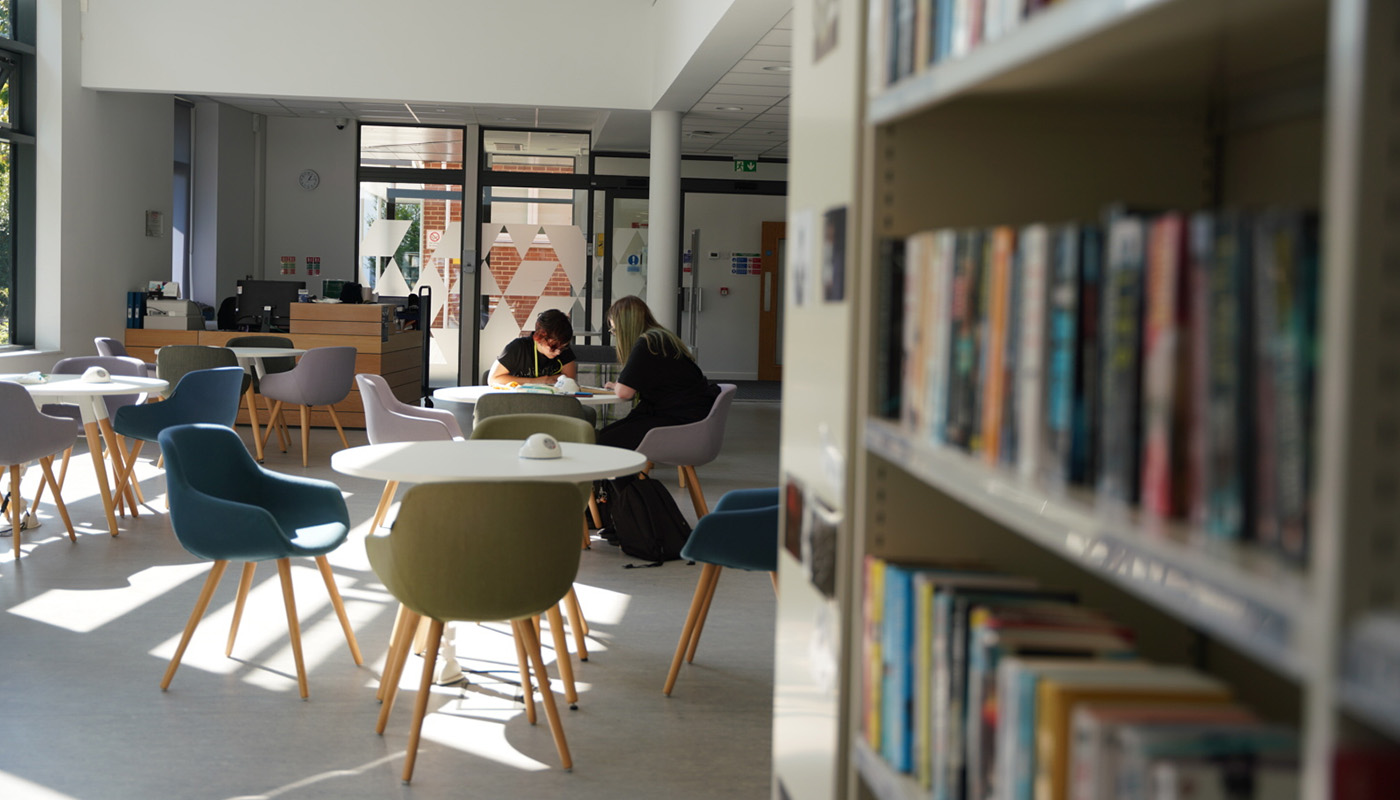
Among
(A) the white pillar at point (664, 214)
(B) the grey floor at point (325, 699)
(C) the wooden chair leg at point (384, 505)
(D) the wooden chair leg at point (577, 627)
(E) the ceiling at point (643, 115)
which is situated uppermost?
(E) the ceiling at point (643, 115)

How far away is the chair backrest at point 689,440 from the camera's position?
6.20m

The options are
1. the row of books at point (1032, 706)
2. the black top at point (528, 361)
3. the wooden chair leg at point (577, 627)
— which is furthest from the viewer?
the black top at point (528, 361)

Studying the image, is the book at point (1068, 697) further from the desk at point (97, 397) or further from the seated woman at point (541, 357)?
the desk at point (97, 397)

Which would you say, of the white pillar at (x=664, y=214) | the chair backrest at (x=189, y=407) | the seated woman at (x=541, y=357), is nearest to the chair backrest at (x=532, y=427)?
the seated woman at (x=541, y=357)

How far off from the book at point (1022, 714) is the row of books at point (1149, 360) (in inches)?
7.6

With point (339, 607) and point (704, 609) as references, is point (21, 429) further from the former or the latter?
point (704, 609)

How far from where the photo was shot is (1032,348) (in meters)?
1.14

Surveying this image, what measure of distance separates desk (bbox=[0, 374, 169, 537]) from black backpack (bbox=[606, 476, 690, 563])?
255 cm

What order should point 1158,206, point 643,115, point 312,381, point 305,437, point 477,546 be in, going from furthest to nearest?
point 643,115, point 312,381, point 305,437, point 477,546, point 1158,206

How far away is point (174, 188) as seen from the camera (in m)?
12.1

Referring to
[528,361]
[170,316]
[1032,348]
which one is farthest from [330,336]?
[1032,348]

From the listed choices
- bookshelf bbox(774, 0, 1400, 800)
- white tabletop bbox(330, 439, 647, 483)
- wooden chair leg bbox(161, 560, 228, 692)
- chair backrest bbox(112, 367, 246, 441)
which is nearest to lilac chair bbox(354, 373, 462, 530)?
chair backrest bbox(112, 367, 246, 441)

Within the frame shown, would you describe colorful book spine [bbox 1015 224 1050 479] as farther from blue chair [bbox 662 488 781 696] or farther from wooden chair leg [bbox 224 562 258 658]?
wooden chair leg [bbox 224 562 258 658]

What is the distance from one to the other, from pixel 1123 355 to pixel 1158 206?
828 mm
